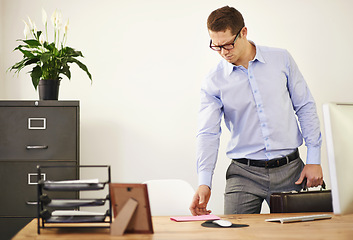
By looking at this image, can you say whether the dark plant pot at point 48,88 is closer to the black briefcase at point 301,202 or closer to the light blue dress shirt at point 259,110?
the light blue dress shirt at point 259,110

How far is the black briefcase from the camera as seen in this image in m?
2.19

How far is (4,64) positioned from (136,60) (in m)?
1.00

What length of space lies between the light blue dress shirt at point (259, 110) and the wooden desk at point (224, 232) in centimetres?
61

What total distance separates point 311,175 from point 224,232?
2.96ft

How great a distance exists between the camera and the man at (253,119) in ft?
7.93

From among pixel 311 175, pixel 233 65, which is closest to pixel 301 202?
pixel 311 175

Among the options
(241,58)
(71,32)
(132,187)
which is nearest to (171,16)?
(71,32)

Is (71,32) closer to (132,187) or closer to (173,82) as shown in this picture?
(173,82)

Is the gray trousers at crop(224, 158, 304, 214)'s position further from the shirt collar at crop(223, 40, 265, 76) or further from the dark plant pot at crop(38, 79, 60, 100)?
the dark plant pot at crop(38, 79, 60, 100)

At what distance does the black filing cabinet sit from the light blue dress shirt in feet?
3.16

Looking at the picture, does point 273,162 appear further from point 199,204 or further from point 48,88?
point 48,88

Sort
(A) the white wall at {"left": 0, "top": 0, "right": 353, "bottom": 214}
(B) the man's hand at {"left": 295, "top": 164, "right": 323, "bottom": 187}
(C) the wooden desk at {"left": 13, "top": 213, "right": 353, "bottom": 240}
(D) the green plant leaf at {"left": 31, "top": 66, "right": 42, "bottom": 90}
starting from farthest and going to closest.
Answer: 1. (A) the white wall at {"left": 0, "top": 0, "right": 353, "bottom": 214}
2. (D) the green plant leaf at {"left": 31, "top": 66, "right": 42, "bottom": 90}
3. (B) the man's hand at {"left": 295, "top": 164, "right": 323, "bottom": 187}
4. (C) the wooden desk at {"left": 13, "top": 213, "right": 353, "bottom": 240}

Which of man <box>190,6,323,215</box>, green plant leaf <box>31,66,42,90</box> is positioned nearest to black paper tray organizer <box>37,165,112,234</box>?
man <box>190,6,323,215</box>

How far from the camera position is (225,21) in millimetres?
2400
